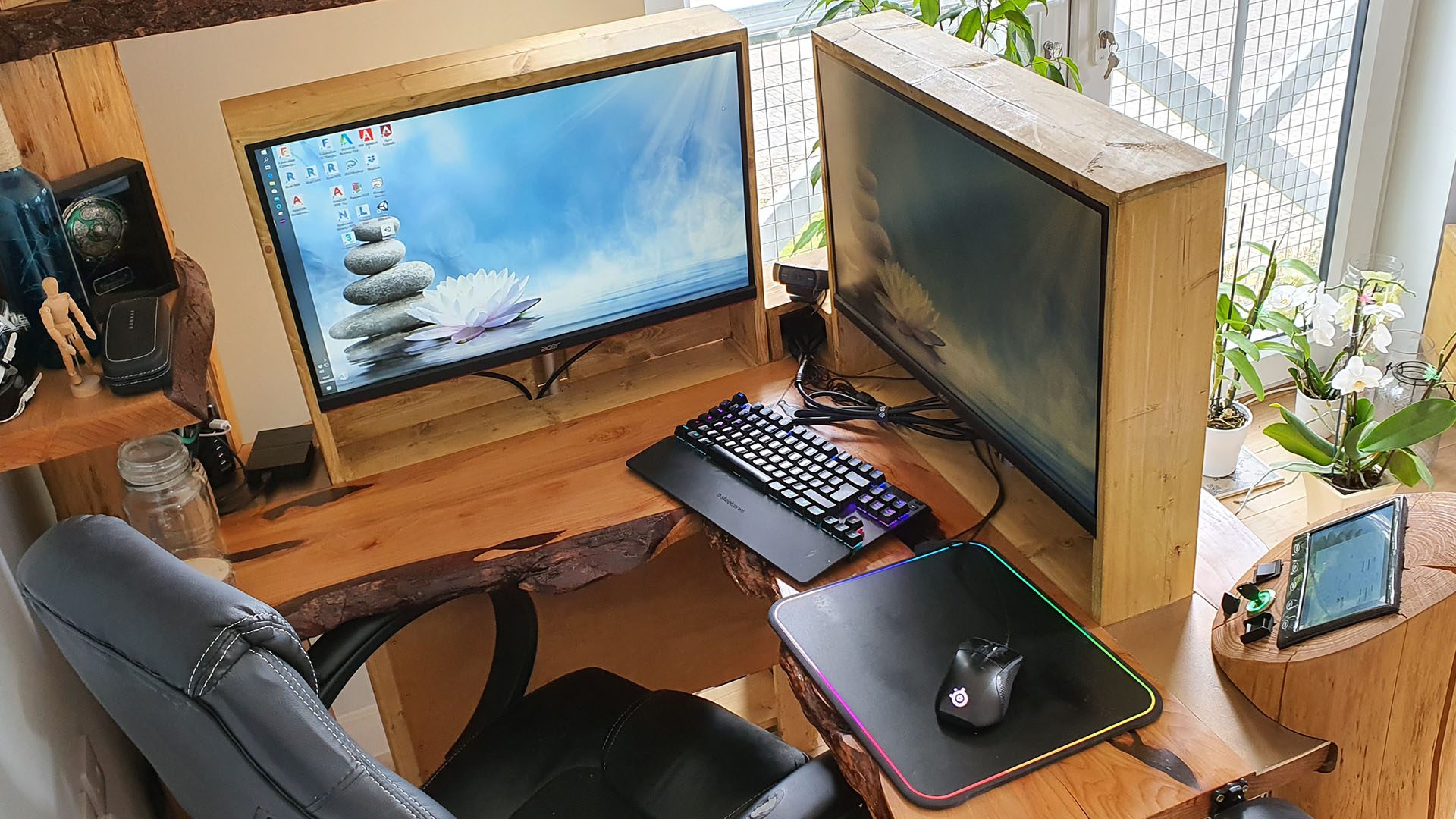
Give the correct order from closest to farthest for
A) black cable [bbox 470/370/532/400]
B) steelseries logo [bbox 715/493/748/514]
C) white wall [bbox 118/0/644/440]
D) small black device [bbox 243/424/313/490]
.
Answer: steelseries logo [bbox 715/493/748/514] < small black device [bbox 243/424/313/490] < black cable [bbox 470/370/532/400] < white wall [bbox 118/0/644/440]

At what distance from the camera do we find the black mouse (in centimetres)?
117

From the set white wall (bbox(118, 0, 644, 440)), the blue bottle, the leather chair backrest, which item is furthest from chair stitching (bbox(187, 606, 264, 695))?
white wall (bbox(118, 0, 644, 440))

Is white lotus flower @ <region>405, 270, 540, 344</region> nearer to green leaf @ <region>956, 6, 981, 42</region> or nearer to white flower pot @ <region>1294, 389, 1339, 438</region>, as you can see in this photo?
green leaf @ <region>956, 6, 981, 42</region>

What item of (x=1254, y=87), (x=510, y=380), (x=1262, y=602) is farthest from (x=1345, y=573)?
(x=1254, y=87)

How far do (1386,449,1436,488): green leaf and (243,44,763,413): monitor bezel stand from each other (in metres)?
1.51

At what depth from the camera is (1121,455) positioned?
1.22m

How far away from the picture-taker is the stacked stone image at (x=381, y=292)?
1528 millimetres

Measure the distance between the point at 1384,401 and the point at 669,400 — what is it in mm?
1900

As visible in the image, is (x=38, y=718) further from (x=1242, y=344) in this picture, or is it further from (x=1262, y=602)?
(x=1242, y=344)

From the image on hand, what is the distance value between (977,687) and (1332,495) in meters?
1.63

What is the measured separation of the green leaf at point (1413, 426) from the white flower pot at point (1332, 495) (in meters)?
0.09

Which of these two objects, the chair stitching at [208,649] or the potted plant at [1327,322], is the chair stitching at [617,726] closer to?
the chair stitching at [208,649]

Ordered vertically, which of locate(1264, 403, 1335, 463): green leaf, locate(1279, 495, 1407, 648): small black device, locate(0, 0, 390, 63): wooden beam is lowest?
locate(1264, 403, 1335, 463): green leaf

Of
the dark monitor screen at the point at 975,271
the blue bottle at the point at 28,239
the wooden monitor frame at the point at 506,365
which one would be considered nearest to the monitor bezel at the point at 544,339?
the wooden monitor frame at the point at 506,365
